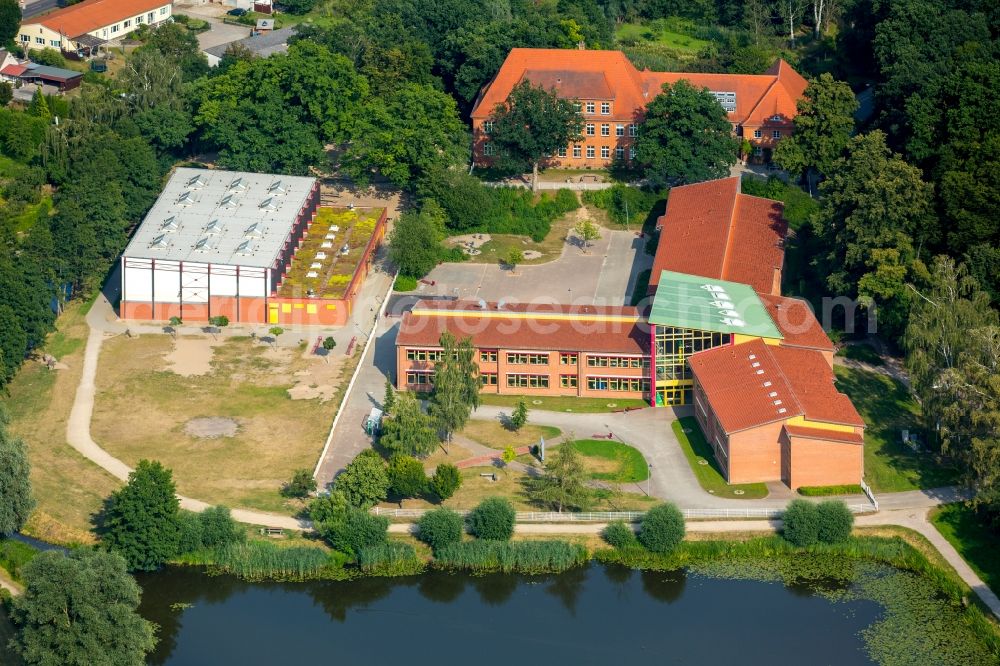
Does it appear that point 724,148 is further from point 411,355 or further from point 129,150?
point 129,150

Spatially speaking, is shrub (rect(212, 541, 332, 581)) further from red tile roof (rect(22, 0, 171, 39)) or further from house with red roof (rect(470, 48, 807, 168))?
red tile roof (rect(22, 0, 171, 39))

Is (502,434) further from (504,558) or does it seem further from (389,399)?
(504,558)

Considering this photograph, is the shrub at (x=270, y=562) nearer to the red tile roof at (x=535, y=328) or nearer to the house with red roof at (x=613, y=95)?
the red tile roof at (x=535, y=328)

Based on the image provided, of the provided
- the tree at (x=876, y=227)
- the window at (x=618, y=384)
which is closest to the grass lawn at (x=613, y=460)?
the window at (x=618, y=384)

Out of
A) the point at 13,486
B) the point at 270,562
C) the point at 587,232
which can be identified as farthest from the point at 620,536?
the point at 587,232

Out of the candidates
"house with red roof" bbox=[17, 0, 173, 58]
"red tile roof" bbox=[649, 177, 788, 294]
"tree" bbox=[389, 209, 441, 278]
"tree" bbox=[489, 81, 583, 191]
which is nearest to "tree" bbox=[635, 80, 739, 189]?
"red tile roof" bbox=[649, 177, 788, 294]
